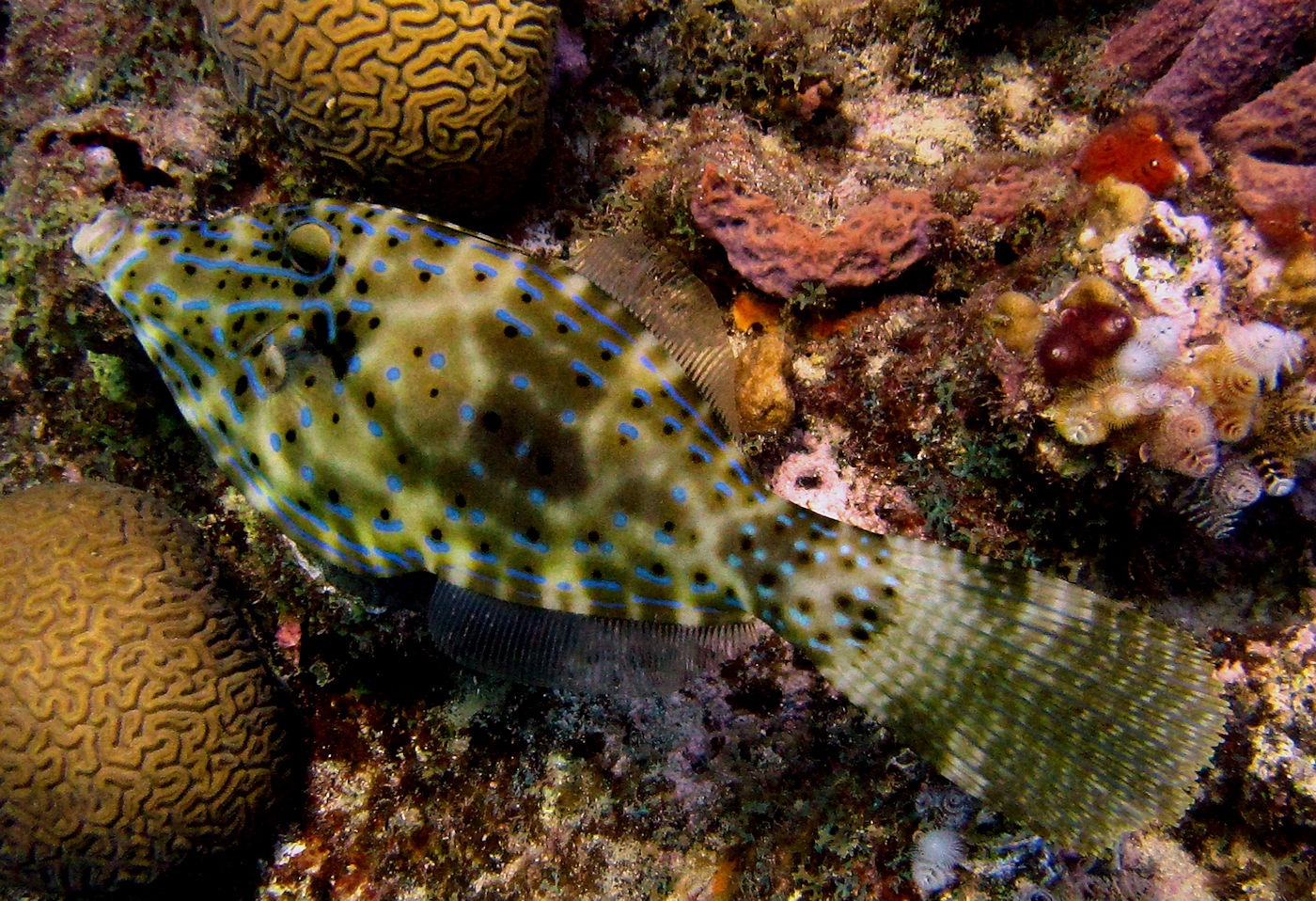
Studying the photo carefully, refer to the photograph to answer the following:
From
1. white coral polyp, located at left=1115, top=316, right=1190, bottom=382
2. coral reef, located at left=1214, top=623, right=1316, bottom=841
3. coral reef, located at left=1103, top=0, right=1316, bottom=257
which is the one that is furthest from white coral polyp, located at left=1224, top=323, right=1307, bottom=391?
coral reef, located at left=1214, top=623, right=1316, bottom=841

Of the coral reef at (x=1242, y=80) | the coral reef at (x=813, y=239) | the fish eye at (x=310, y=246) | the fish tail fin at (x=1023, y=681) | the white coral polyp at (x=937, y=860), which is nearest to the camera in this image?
the fish tail fin at (x=1023, y=681)

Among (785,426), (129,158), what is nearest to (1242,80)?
(785,426)

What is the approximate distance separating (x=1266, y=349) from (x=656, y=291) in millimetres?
2504

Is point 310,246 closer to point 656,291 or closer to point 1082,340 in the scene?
point 656,291

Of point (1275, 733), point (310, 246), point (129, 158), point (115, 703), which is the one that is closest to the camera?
point (310, 246)

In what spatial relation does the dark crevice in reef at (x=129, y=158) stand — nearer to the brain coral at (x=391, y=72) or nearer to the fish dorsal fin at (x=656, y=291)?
the brain coral at (x=391, y=72)

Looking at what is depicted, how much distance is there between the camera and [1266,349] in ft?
8.97

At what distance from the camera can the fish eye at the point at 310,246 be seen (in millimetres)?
2574

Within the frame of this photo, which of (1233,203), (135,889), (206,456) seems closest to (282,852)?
(135,889)

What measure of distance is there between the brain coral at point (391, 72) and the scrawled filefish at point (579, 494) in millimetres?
1086

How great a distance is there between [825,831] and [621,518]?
2033 mm

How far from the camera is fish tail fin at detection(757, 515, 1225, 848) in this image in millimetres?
2158

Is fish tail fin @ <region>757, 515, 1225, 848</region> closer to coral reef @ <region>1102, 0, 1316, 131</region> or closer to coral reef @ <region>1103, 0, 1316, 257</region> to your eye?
coral reef @ <region>1103, 0, 1316, 257</region>

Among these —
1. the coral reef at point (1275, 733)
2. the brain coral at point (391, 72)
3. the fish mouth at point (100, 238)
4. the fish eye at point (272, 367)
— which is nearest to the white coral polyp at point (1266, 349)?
the coral reef at point (1275, 733)
